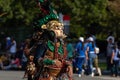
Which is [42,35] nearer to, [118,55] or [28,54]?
[28,54]

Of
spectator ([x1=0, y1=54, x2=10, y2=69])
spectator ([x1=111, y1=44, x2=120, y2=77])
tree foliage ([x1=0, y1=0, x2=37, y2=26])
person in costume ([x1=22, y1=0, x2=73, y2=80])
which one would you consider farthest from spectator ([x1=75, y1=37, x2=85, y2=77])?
person in costume ([x1=22, y1=0, x2=73, y2=80])

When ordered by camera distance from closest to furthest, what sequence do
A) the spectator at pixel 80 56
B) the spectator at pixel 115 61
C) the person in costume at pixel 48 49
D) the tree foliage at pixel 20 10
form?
the person in costume at pixel 48 49 → the spectator at pixel 80 56 → the spectator at pixel 115 61 → the tree foliage at pixel 20 10

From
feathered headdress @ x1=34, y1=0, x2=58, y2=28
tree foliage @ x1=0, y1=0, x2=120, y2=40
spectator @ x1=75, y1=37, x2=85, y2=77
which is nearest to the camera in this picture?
feathered headdress @ x1=34, y1=0, x2=58, y2=28

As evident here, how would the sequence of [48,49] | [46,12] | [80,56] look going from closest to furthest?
[48,49], [46,12], [80,56]

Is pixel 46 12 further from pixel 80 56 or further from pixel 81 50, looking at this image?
pixel 81 50

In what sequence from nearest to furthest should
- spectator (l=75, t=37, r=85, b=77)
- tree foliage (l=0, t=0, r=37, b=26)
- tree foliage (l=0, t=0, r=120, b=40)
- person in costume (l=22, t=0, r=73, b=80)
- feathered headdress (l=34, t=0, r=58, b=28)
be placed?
person in costume (l=22, t=0, r=73, b=80), feathered headdress (l=34, t=0, r=58, b=28), spectator (l=75, t=37, r=85, b=77), tree foliage (l=0, t=0, r=120, b=40), tree foliage (l=0, t=0, r=37, b=26)

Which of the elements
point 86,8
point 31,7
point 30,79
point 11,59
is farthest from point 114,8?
point 30,79

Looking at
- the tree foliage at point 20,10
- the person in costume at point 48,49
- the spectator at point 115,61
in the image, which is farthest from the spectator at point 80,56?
the person in costume at point 48,49

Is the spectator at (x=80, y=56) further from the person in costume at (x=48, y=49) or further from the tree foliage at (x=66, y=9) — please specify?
the person in costume at (x=48, y=49)

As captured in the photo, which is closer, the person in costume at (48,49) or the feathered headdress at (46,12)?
the person in costume at (48,49)

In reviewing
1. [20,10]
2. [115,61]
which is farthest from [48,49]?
[20,10]

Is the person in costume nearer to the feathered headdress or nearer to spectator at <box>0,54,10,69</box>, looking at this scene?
the feathered headdress

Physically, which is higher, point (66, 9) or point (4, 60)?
point (66, 9)

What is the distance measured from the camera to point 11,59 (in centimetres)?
2802
